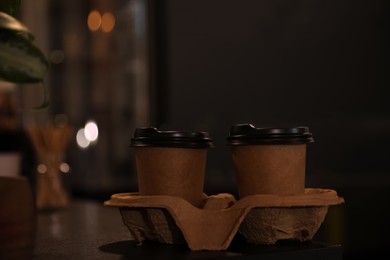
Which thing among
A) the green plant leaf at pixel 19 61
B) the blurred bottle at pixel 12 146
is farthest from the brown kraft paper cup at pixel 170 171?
the blurred bottle at pixel 12 146

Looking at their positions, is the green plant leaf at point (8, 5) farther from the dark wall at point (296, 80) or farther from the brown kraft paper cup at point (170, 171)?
the dark wall at point (296, 80)

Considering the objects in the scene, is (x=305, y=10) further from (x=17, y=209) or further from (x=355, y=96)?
(x=17, y=209)

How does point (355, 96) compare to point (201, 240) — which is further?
point (355, 96)

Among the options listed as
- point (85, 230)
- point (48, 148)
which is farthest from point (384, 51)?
point (85, 230)

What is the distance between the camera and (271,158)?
0.91 m

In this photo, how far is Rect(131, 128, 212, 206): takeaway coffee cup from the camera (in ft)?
3.00

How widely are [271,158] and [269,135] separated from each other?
0.03m

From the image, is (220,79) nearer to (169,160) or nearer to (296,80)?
(296,80)

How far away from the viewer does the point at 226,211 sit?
34.5 inches

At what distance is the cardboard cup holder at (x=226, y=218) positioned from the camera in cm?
87

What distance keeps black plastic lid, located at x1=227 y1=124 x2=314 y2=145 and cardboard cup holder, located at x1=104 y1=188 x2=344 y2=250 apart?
0.25ft

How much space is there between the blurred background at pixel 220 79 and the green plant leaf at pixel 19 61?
8.83 feet

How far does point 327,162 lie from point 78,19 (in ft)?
5.84

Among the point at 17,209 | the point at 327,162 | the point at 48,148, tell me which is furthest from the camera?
the point at 327,162
